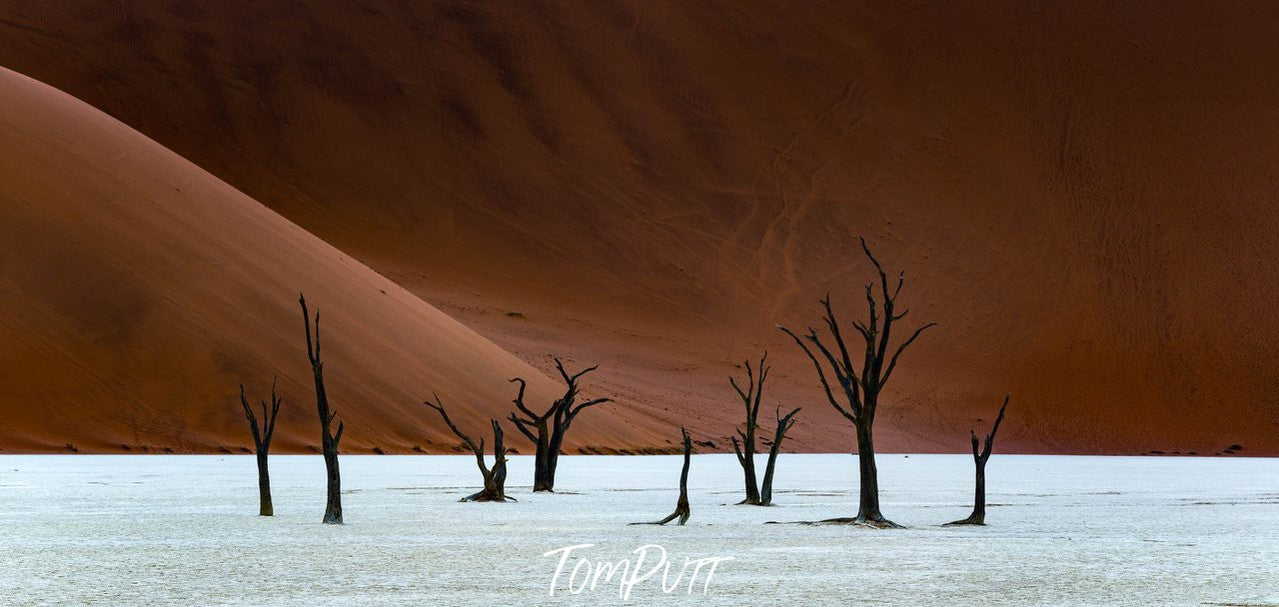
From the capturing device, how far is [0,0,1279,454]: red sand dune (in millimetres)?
71062

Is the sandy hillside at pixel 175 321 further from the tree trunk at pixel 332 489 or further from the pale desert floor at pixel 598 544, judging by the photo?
the tree trunk at pixel 332 489

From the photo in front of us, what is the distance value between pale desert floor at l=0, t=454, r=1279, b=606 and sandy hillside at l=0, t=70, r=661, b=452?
14.3 m

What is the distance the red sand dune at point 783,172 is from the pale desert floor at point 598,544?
3848 centimetres

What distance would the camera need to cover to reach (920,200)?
8138 centimetres

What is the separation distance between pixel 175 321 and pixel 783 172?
40.0 m

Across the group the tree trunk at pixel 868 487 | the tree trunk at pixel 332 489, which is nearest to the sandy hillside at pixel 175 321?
the tree trunk at pixel 332 489

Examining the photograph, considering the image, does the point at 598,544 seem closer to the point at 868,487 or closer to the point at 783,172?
the point at 868,487

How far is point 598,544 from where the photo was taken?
15828 mm

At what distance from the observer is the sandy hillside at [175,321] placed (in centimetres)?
4494

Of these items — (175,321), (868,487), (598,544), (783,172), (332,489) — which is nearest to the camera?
(598,544)

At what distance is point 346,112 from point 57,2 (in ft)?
54.2

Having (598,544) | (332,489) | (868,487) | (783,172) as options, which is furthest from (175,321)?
(783,172)

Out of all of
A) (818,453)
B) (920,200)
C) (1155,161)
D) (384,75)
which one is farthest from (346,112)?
(1155,161)

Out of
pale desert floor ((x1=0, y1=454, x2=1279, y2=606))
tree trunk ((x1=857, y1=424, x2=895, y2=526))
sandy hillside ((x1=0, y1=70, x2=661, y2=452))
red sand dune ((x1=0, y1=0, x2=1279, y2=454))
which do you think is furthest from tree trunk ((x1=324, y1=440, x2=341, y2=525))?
red sand dune ((x1=0, y1=0, x2=1279, y2=454))
